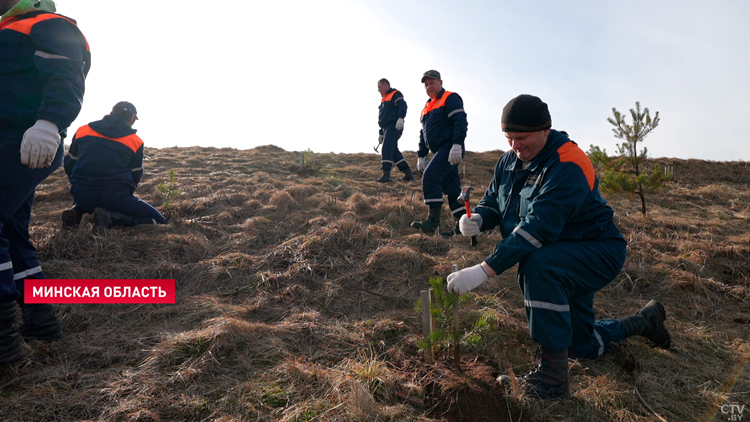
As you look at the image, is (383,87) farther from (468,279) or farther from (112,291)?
(468,279)

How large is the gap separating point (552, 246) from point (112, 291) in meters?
3.76

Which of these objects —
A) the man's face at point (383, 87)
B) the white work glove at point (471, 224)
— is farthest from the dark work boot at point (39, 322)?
the man's face at point (383, 87)

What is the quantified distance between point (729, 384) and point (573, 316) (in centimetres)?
99

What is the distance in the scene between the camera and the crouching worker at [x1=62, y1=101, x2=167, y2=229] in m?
4.70

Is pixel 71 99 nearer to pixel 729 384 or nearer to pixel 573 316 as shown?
pixel 573 316

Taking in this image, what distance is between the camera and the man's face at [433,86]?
5.41m

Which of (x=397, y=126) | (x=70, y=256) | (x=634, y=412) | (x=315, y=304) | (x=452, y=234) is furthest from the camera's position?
(x=397, y=126)

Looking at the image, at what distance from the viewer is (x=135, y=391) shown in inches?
88.2

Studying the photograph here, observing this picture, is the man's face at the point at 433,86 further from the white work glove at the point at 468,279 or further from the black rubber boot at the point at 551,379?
the black rubber boot at the point at 551,379

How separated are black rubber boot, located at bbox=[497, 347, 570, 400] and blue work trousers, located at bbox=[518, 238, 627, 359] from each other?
2.6 inches

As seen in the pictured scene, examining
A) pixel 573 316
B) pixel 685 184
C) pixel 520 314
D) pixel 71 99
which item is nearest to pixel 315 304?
pixel 520 314

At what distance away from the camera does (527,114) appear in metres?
2.21

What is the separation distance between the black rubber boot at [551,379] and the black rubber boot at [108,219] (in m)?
4.70

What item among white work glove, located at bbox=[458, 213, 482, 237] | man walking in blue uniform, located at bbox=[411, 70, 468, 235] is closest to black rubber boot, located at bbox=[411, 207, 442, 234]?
man walking in blue uniform, located at bbox=[411, 70, 468, 235]
